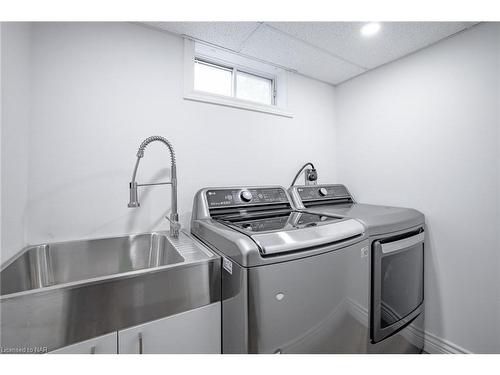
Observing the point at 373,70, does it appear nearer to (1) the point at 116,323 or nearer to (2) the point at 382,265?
(2) the point at 382,265

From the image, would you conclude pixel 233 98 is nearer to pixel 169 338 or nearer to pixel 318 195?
pixel 318 195

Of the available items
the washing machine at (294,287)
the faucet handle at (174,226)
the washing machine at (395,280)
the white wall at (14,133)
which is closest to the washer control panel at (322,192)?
the washing machine at (395,280)

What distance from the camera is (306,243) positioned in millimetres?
838

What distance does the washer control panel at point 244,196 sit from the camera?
133 cm

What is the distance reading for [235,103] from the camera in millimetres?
1603

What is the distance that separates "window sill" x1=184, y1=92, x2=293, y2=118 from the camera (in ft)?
4.79

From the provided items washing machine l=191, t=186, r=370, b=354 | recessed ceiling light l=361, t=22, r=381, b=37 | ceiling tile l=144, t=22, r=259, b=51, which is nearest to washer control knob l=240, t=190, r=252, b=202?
washing machine l=191, t=186, r=370, b=354

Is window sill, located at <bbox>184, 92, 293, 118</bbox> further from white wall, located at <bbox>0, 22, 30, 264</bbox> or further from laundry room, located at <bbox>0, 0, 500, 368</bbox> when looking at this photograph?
white wall, located at <bbox>0, 22, 30, 264</bbox>

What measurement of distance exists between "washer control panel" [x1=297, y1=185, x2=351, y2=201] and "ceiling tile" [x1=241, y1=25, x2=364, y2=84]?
103 centimetres

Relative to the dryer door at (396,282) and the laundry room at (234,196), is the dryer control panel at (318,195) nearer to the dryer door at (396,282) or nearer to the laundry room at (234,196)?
the laundry room at (234,196)

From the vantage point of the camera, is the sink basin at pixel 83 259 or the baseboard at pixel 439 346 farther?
the baseboard at pixel 439 346

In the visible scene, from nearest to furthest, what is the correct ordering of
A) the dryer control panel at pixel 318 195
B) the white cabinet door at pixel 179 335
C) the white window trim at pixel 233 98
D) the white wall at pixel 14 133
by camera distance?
the white cabinet door at pixel 179 335
the white wall at pixel 14 133
the white window trim at pixel 233 98
the dryer control panel at pixel 318 195

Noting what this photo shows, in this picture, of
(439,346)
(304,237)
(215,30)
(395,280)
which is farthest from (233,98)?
(439,346)
